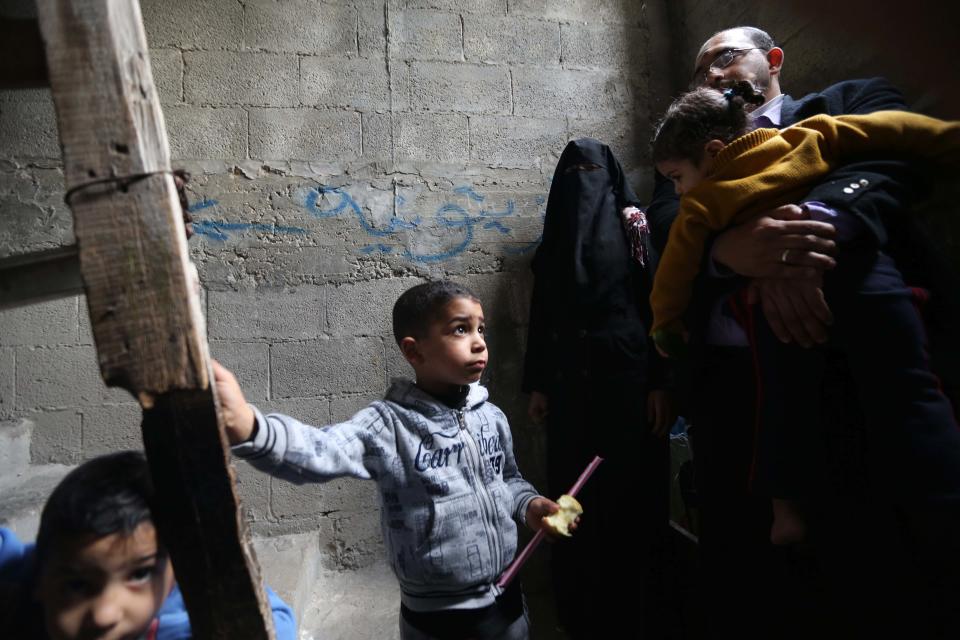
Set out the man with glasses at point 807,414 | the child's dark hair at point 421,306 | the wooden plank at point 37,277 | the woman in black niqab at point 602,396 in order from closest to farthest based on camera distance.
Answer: the wooden plank at point 37,277 → the man with glasses at point 807,414 → the child's dark hair at point 421,306 → the woman in black niqab at point 602,396

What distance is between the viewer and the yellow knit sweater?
3.50 ft

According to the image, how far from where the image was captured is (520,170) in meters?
2.44

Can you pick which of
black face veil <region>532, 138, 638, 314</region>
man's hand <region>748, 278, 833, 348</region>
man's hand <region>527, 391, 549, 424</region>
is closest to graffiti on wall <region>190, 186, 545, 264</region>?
black face veil <region>532, 138, 638, 314</region>

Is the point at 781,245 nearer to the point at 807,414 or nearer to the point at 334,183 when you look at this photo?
the point at 807,414

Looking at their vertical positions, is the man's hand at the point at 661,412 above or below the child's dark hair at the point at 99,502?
below

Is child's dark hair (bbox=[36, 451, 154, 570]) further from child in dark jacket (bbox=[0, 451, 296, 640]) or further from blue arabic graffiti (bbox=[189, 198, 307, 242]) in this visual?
blue arabic graffiti (bbox=[189, 198, 307, 242])

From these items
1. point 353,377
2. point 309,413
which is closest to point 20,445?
point 309,413

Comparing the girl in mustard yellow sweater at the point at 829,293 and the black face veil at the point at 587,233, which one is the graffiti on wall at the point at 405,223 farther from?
the girl in mustard yellow sweater at the point at 829,293

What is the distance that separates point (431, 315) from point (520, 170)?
1.34 meters

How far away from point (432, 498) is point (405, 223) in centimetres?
140

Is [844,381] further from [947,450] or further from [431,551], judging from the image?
[431,551]

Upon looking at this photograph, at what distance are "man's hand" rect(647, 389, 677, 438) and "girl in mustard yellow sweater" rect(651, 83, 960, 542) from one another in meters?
0.53

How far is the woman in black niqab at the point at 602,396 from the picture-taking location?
5.87 ft

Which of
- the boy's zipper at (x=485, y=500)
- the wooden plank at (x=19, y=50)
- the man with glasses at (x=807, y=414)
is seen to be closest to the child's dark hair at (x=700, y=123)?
the man with glasses at (x=807, y=414)
